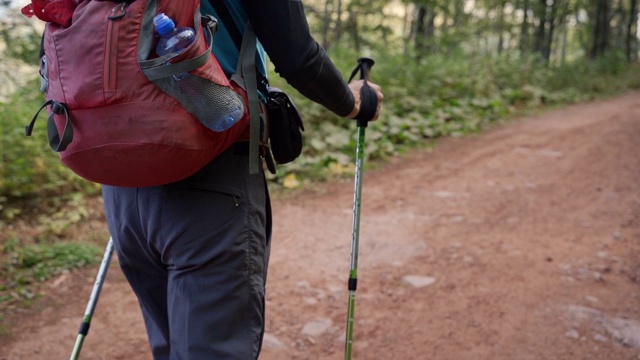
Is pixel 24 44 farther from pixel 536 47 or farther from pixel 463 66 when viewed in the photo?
pixel 536 47

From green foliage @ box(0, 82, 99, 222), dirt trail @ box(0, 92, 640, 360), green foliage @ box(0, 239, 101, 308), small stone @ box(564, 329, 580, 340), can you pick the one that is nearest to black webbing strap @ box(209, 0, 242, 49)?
dirt trail @ box(0, 92, 640, 360)

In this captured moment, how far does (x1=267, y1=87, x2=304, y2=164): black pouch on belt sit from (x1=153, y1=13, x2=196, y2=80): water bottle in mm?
408

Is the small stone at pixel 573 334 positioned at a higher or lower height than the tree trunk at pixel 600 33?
lower

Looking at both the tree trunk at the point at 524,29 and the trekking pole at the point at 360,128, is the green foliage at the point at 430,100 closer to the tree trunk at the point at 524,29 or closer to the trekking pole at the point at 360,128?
the trekking pole at the point at 360,128

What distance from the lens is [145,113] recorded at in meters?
1.35

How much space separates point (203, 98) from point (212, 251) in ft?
1.42

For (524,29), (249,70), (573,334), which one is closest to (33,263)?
(249,70)

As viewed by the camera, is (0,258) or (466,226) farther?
(466,226)

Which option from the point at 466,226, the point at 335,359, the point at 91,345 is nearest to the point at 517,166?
the point at 466,226

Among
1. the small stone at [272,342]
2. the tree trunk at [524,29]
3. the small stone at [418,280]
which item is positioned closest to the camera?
the small stone at [272,342]

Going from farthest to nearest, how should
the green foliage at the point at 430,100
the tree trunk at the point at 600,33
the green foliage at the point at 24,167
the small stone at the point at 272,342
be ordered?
the tree trunk at the point at 600,33
the green foliage at the point at 430,100
the green foliage at the point at 24,167
the small stone at the point at 272,342

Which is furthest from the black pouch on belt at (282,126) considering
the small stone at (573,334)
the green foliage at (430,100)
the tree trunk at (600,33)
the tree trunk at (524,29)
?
the tree trunk at (600,33)

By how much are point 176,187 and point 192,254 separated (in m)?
0.20

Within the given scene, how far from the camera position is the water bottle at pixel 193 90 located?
4.49 feet
